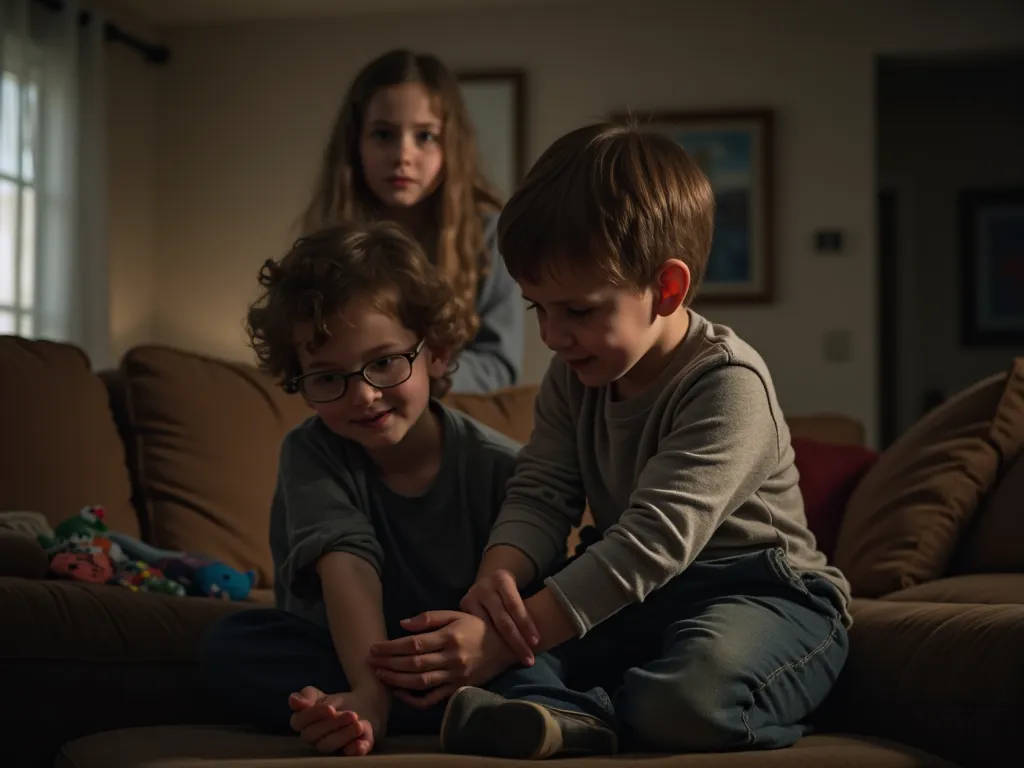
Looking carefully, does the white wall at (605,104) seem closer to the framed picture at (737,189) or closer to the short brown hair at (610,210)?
the framed picture at (737,189)

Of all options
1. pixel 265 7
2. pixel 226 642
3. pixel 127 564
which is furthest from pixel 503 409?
pixel 265 7

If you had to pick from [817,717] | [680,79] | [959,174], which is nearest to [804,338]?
[680,79]

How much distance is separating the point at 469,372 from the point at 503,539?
1.17m

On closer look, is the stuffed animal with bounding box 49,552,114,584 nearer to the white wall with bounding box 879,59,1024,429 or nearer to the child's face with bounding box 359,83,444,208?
the child's face with bounding box 359,83,444,208

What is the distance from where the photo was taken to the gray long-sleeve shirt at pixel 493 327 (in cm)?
271

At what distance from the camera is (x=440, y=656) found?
4.35ft

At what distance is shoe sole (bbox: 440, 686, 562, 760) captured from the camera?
119 cm

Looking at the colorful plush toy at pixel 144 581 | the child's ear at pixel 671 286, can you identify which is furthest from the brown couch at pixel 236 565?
the child's ear at pixel 671 286

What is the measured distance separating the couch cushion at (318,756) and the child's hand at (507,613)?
0.45 feet

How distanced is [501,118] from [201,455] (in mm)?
3486

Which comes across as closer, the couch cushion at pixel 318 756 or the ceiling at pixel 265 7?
the couch cushion at pixel 318 756

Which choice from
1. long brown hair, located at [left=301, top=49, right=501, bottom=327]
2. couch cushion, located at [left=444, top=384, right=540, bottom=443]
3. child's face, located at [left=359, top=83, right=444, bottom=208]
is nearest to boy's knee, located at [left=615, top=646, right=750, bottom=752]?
couch cushion, located at [left=444, top=384, right=540, bottom=443]

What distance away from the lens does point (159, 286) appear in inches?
235

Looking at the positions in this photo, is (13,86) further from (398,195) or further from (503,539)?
(503,539)
